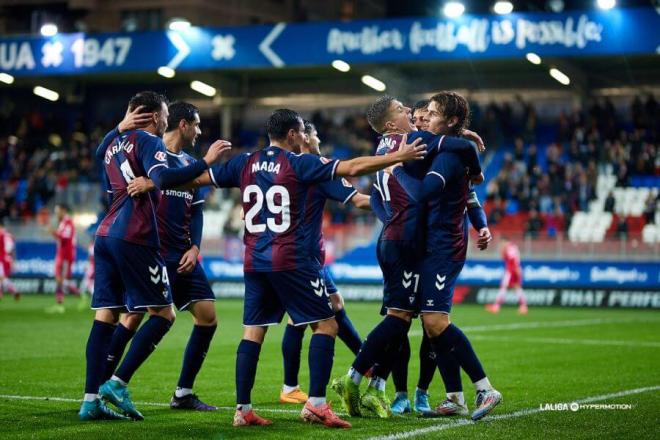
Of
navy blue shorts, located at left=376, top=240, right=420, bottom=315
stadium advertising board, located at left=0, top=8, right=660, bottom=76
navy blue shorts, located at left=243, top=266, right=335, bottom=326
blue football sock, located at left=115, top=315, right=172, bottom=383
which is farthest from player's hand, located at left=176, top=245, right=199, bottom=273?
stadium advertising board, located at left=0, top=8, right=660, bottom=76

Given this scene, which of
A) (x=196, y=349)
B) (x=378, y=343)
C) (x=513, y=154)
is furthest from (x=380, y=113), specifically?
(x=513, y=154)

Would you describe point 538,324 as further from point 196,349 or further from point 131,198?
point 131,198

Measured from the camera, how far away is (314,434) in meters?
7.69

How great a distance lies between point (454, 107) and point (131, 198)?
2.68m

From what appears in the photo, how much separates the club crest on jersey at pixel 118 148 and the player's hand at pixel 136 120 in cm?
12

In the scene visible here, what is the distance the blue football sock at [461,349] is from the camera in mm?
8406

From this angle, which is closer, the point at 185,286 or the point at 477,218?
the point at 477,218

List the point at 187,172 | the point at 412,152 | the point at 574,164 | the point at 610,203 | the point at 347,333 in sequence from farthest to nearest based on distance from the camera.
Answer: the point at 574,164, the point at 610,203, the point at 347,333, the point at 187,172, the point at 412,152

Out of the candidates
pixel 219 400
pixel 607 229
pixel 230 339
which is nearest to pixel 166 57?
pixel 607 229

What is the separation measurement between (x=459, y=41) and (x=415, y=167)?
2414cm

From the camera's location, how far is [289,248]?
8.06m

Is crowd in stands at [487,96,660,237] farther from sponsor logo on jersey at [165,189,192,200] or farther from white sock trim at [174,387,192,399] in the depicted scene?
white sock trim at [174,387,192,399]

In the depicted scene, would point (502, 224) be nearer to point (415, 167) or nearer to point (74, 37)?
point (74, 37)

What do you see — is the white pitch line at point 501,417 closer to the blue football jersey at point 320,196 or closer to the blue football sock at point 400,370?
the blue football sock at point 400,370
